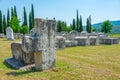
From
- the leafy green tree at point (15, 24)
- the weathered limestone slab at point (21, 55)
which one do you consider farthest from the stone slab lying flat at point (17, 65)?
the leafy green tree at point (15, 24)

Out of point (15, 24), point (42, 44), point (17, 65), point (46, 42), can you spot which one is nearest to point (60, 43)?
point (17, 65)

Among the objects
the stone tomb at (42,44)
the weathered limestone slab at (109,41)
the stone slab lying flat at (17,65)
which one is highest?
the stone tomb at (42,44)

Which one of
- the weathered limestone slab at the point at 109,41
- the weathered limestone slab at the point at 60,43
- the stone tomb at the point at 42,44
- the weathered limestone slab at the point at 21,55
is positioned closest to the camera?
the stone tomb at the point at 42,44

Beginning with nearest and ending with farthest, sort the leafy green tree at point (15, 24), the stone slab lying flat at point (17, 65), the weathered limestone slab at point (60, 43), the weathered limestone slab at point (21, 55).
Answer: the stone slab lying flat at point (17, 65) → the weathered limestone slab at point (21, 55) → the weathered limestone slab at point (60, 43) → the leafy green tree at point (15, 24)

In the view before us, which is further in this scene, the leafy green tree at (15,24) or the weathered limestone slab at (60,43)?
the leafy green tree at (15,24)

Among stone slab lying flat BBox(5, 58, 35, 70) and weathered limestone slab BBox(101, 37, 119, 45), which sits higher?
weathered limestone slab BBox(101, 37, 119, 45)

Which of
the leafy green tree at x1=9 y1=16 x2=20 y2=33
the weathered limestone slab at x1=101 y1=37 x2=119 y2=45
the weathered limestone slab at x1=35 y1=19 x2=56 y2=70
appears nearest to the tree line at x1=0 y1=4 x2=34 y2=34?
the leafy green tree at x1=9 y1=16 x2=20 y2=33

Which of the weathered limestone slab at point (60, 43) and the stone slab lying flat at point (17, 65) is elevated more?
the weathered limestone slab at point (60, 43)

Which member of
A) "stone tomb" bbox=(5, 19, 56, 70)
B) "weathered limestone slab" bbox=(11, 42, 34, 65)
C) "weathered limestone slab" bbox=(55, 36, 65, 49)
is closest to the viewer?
"stone tomb" bbox=(5, 19, 56, 70)

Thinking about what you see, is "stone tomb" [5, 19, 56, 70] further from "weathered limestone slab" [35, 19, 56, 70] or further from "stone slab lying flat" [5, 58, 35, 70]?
"stone slab lying flat" [5, 58, 35, 70]

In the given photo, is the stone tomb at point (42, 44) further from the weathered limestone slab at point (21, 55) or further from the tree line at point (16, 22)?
the tree line at point (16, 22)

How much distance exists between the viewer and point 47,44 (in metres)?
12.7

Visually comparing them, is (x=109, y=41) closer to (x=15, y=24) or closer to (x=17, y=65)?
(x=17, y=65)

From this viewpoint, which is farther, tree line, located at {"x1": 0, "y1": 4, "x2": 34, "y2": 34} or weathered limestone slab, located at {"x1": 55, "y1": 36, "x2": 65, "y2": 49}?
tree line, located at {"x1": 0, "y1": 4, "x2": 34, "y2": 34}
